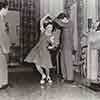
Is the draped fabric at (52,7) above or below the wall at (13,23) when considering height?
above

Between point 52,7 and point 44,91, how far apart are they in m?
2.21

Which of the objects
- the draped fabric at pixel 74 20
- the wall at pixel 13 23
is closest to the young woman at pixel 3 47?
the draped fabric at pixel 74 20

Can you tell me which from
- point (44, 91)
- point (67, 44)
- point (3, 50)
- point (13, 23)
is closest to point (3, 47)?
point (3, 50)

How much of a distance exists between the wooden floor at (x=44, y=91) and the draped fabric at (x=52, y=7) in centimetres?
159

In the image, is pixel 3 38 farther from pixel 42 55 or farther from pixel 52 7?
pixel 52 7

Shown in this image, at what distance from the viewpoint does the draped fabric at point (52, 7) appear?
4652 mm

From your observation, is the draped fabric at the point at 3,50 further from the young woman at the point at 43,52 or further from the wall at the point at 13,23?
the wall at the point at 13,23

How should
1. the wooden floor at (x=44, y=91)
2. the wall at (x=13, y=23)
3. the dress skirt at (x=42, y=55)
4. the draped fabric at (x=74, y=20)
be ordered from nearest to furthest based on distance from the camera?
the wooden floor at (x=44, y=91) < the dress skirt at (x=42, y=55) < the draped fabric at (x=74, y=20) < the wall at (x=13, y=23)

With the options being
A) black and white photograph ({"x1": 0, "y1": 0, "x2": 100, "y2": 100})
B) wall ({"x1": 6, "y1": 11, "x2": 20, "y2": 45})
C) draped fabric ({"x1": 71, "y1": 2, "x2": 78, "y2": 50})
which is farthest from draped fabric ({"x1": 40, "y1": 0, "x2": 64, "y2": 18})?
wall ({"x1": 6, "y1": 11, "x2": 20, "y2": 45})

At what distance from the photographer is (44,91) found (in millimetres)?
3246

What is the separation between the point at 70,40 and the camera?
3.85m

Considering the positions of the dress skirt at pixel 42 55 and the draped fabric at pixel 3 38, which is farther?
the dress skirt at pixel 42 55

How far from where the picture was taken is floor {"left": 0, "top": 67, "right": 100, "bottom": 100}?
9.53 ft

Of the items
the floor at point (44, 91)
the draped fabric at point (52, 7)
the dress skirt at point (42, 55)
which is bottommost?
the floor at point (44, 91)
